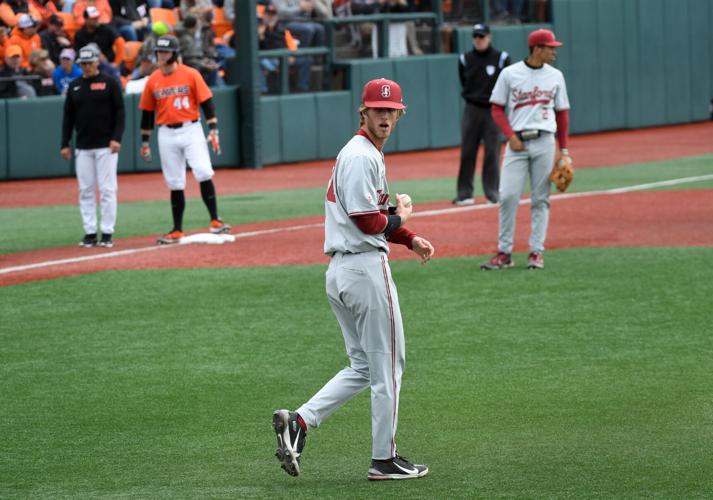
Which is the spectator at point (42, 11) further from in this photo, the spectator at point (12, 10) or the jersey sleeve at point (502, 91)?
the jersey sleeve at point (502, 91)

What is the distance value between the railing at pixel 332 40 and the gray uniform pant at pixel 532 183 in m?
11.9

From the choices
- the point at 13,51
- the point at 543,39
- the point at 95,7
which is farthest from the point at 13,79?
the point at 543,39

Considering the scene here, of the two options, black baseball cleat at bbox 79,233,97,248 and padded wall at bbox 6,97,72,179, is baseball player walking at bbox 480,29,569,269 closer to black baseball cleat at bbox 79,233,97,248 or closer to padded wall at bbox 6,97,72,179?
black baseball cleat at bbox 79,233,97,248

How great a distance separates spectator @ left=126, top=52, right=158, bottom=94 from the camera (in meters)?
21.2

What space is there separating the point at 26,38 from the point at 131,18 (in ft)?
8.38

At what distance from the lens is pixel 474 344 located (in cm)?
895

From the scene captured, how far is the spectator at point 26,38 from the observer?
70.1 feet

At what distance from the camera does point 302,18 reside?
24.2m

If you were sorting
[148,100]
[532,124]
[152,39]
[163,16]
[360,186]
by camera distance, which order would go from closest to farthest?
[360,186] < [532,124] < [148,100] < [152,39] < [163,16]

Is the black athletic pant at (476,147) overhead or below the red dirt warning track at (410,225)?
overhead

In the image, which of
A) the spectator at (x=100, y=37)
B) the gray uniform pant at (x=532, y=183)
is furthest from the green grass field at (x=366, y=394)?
the spectator at (x=100, y=37)

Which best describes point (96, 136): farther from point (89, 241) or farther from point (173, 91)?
point (89, 241)

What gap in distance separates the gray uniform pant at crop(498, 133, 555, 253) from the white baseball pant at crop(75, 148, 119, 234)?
456cm

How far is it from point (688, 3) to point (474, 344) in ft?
75.4
